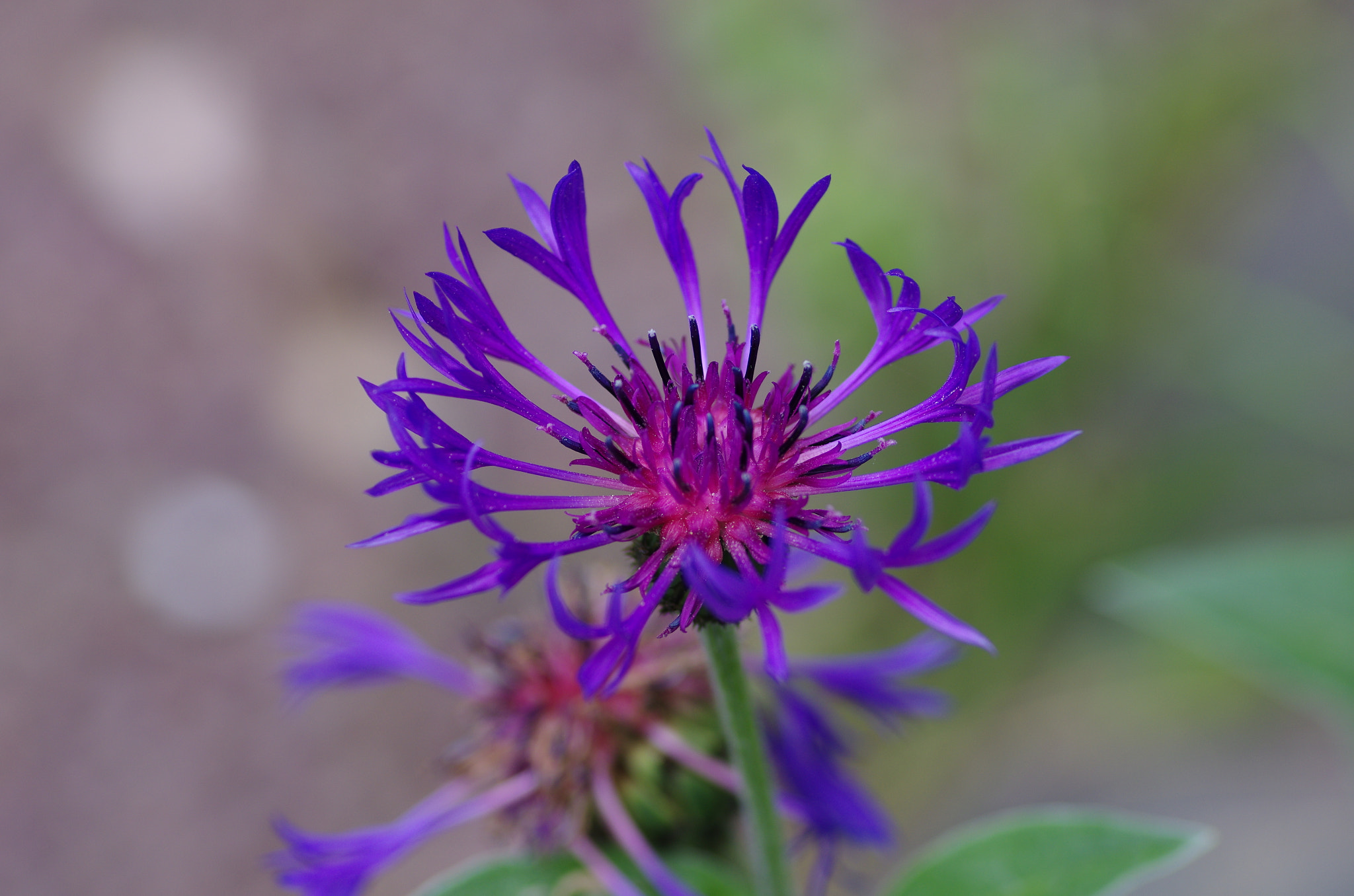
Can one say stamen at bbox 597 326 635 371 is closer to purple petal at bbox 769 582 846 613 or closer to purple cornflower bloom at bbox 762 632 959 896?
purple petal at bbox 769 582 846 613

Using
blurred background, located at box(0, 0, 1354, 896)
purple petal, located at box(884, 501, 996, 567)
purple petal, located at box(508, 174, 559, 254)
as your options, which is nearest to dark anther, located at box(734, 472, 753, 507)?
purple petal, located at box(884, 501, 996, 567)

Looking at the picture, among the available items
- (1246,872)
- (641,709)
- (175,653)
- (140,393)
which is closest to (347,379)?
(140,393)

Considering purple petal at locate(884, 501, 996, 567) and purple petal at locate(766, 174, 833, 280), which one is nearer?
purple petal at locate(884, 501, 996, 567)

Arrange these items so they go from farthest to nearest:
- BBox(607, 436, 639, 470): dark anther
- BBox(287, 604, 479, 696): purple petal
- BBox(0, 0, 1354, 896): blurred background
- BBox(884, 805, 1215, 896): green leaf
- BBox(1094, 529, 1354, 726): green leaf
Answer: BBox(0, 0, 1354, 896): blurred background → BBox(1094, 529, 1354, 726): green leaf → BBox(287, 604, 479, 696): purple petal → BBox(884, 805, 1215, 896): green leaf → BBox(607, 436, 639, 470): dark anther

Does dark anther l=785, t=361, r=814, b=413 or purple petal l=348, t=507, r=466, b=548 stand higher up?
dark anther l=785, t=361, r=814, b=413

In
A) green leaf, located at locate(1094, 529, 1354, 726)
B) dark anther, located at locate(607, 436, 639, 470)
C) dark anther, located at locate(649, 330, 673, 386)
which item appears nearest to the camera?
dark anther, located at locate(607, 436, 639, 470)
